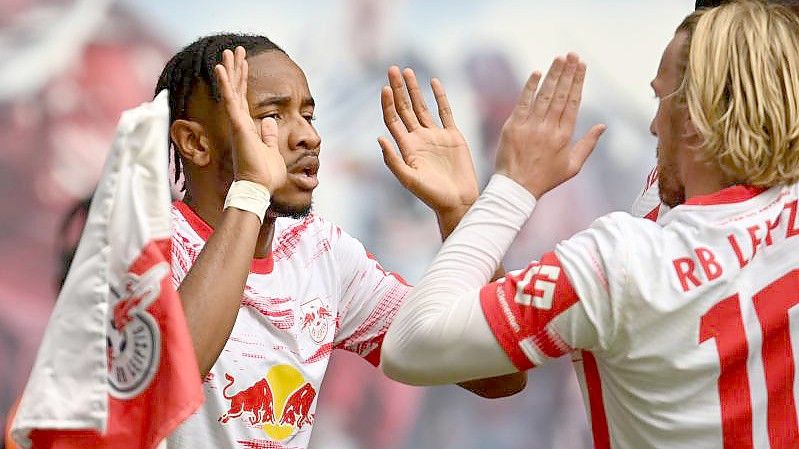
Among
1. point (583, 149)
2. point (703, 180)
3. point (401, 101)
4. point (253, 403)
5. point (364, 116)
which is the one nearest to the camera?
point (703, 180)

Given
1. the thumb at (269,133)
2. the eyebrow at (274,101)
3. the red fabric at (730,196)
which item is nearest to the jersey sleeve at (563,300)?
the red fabric at (730,196)

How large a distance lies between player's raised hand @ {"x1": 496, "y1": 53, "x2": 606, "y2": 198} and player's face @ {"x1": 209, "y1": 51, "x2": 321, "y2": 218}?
0.47 meters

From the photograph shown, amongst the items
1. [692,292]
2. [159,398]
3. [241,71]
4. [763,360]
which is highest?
[241,71]

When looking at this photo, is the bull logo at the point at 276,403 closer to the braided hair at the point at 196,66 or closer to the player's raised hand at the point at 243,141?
the player's raised hand at the point at 243,141

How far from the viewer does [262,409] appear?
1.91 metres

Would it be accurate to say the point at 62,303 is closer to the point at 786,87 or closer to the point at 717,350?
the point at 717,350

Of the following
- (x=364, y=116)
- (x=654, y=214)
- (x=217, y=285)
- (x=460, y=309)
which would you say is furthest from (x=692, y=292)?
(x=364, y=116)

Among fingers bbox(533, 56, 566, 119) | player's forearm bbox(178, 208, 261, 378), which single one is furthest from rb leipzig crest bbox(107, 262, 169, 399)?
fingers bbox(533, 56, 566, 119)

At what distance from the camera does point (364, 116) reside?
8.96ft

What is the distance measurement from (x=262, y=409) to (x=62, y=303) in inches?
19.0

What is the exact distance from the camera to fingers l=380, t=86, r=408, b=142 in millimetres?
1749

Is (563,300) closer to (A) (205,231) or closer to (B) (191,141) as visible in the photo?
(A) (205,231)

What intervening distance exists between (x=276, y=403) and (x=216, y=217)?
317 mm

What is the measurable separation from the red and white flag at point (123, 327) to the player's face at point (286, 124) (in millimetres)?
482
